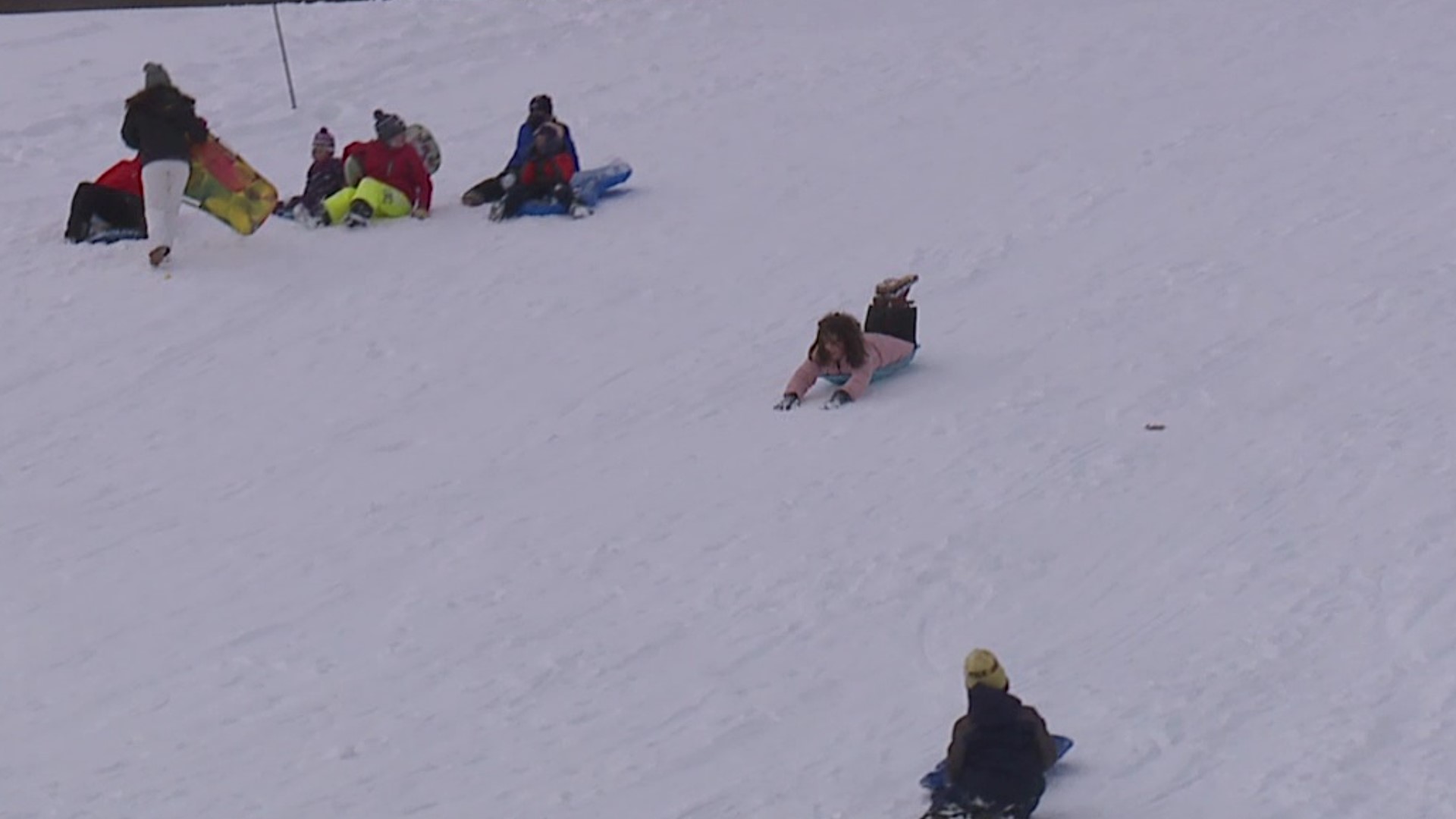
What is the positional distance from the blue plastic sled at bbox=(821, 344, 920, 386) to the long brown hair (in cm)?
10

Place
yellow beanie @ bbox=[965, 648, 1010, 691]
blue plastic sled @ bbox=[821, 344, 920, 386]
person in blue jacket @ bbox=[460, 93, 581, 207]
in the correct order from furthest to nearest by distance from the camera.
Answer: person in blue jacket @ bbox=[460, 93, 581, 207] < blue plastic sled @ bbox=[821, 344, 920, 386] < yellow beanie @ bbox=[965, 648, 1010, 691]

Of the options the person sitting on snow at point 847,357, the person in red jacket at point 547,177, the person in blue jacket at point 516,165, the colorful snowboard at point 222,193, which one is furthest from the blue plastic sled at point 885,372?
the colorful snowboard at point 222,193

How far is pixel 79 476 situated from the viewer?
9367 mm

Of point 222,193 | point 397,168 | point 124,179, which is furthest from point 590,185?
point 124,179

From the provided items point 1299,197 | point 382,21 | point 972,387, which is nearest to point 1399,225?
point 1299,197

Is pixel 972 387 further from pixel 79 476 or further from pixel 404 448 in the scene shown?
pixel 79 476

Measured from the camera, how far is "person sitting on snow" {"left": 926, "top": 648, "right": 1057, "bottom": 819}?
6035 mm

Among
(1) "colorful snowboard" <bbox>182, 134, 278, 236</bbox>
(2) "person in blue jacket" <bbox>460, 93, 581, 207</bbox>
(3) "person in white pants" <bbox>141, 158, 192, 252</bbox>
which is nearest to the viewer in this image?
(3) "person in white pants" <bbox>141, 158, 192, 252</bbox>

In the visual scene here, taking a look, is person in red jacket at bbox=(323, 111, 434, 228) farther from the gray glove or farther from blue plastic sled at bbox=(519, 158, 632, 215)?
the gray glove

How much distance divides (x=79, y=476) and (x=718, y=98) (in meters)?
7.83

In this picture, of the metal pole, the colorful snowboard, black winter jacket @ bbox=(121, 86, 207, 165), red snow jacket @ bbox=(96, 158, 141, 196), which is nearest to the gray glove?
the colorful snowboard

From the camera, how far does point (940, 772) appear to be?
6.32 metres

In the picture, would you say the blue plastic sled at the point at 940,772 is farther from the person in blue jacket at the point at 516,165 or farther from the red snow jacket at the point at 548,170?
the person in blue jacket at the point at 516,165

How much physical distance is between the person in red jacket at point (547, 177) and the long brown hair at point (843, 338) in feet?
11.5
